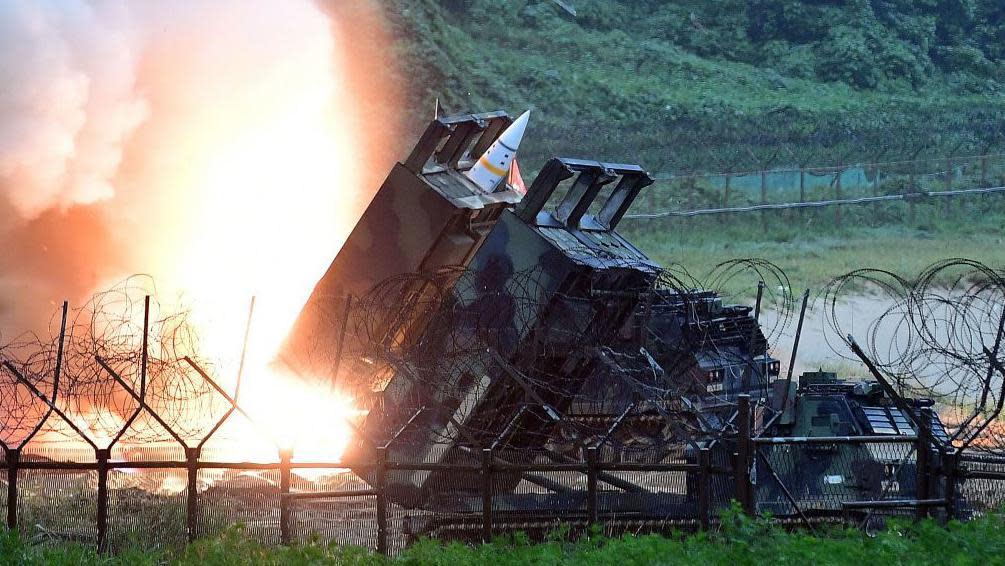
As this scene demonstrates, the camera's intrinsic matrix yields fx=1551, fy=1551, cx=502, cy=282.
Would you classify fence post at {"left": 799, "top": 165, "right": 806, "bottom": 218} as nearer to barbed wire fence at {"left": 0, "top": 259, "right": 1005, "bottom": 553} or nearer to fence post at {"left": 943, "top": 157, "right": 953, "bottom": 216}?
fence post at {"left": 943, "top": 157, "right": 953, "bottom": 216}

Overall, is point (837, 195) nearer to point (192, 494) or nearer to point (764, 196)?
point (764, 196)

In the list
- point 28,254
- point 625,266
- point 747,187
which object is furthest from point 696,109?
point 625,266

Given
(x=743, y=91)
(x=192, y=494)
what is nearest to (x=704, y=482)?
(x=192, y=494)

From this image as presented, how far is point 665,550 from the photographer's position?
1008 cm

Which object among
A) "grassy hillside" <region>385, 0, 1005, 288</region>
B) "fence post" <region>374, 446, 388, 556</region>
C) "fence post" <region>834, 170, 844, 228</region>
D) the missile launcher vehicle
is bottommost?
"fence post" <region>374, 446, 388, 556</region>

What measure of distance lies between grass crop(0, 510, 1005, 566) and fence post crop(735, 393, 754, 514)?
285 millimetres

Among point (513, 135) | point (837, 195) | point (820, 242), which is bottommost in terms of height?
point (513, 135)

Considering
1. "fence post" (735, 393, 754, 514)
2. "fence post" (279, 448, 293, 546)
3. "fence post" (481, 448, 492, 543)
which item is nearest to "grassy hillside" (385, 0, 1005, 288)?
"fence post" (481, 448, 492, 543)

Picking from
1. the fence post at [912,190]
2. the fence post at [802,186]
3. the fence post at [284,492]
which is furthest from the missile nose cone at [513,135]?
the fence post at [802,186]

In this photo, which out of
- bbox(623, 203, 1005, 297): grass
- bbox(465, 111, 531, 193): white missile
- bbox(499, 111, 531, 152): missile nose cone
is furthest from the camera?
bbox(623, 203, 1005, 297): grass

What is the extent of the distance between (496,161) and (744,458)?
278 inches

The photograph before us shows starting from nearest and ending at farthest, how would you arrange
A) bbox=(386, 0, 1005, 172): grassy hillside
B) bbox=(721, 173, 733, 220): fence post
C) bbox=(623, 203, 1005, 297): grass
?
bbox=(623, 203, 1005, 297): grass, bbox=(721, 173, 733, 220): fence post, bbox=(386, 0, 1005, 172): grassy hillside

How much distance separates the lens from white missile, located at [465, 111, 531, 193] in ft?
57.4

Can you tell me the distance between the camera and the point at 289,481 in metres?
12.7
